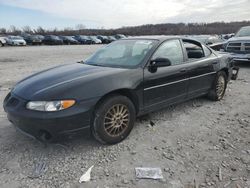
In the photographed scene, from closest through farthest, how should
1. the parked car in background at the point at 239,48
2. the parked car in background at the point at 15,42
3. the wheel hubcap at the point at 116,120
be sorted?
the wheel hubcap at the point at 116,120, the parked car in background at the point at 239,48, the parked car in background at the point at 15,42

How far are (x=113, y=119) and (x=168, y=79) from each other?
1253 millimetres

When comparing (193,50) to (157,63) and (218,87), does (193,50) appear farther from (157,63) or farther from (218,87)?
(157,63)

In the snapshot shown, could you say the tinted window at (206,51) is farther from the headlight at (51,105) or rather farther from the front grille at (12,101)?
the front grille at (12,101)

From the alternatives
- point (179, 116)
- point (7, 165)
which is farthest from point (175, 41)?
point (7, 165)

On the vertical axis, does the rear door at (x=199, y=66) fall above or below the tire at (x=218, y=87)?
above

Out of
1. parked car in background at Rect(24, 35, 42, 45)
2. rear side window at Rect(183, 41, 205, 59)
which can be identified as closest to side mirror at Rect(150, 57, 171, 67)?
rear side window at Rect(183, 41, 205, 59)

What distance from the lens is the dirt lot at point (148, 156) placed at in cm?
257

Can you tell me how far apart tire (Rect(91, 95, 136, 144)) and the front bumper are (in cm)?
16

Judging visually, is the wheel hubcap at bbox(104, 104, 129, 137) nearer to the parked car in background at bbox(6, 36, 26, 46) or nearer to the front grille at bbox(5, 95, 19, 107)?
the front grille at bbox(5, 95, 19, 107)

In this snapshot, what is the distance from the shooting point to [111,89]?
3.11 m

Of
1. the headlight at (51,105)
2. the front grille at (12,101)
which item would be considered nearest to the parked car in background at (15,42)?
the front grille at (12,101)

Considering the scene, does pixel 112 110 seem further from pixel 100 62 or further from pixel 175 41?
pixel 175 41

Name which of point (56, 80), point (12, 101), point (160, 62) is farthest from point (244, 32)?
point (12, 101)

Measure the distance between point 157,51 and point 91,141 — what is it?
179 centimetres
